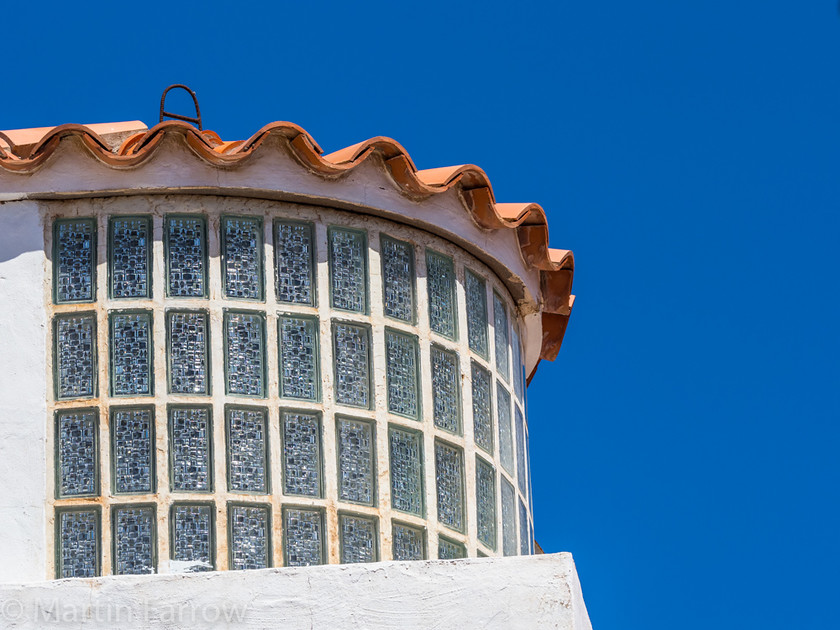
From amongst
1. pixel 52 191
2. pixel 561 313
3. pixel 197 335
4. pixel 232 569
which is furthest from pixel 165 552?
pixel 561 313

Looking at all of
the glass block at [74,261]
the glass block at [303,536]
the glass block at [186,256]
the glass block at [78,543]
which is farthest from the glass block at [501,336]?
the glass block at [78,543]

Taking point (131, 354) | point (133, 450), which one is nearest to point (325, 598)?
point (133, 450)

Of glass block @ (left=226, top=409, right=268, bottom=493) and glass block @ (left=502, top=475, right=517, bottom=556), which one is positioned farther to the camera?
glass block @ (left=502, top=475, right=517, bottom=556)

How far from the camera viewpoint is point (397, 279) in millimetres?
12477

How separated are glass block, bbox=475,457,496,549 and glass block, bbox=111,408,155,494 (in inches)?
69.7

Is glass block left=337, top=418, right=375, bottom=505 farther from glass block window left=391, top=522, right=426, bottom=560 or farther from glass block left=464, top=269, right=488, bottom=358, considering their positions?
glass block left=464, top=269, right=488, bottom=358

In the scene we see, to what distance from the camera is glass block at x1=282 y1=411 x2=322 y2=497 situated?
466 inches

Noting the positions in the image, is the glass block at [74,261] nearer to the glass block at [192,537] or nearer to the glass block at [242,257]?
the glass block at [242,257]

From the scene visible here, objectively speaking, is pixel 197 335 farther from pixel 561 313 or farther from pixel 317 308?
pixel 561 313

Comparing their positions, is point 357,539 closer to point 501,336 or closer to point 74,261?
point 501,336

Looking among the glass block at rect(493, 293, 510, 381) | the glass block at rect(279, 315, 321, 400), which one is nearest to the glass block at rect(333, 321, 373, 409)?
the glass block at rect(279, 315, 321, 400)

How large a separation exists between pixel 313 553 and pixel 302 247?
64.5 inches

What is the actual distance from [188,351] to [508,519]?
2073mm

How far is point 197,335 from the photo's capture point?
12.0 metres
